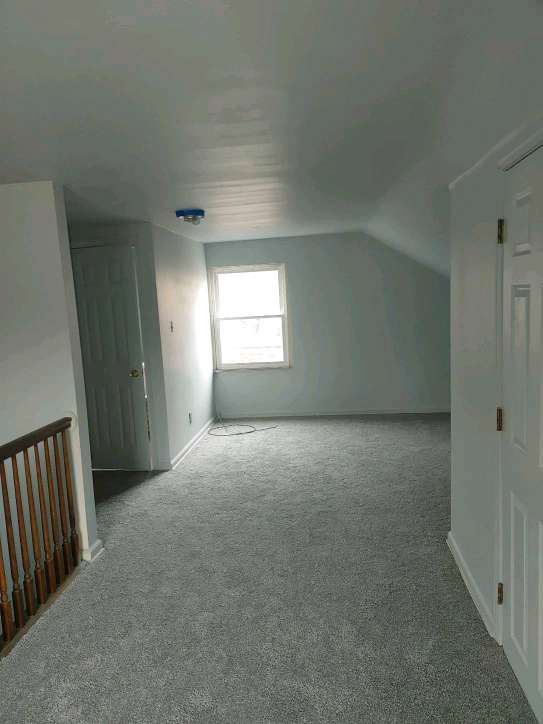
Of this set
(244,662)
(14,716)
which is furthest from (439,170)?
(14,716)

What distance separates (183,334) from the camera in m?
5.18

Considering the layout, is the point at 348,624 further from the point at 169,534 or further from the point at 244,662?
the point at 169,534

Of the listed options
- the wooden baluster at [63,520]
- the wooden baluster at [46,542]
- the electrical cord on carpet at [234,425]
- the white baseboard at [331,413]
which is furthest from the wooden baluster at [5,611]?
the white baseboard at [331,413]

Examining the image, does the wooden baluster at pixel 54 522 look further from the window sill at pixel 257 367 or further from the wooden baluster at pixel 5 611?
the window sill at pixel 257 367

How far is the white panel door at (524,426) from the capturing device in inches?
64.3

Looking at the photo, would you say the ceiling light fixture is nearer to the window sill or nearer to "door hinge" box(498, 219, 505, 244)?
"door hinge" box(498, 219, 505, 244)

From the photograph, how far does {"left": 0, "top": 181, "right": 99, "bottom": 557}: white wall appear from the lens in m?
2.84

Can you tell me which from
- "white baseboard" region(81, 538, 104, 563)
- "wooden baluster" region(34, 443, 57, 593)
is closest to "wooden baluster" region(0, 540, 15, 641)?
"wooden baluster" region(34, 443, 57, 593)

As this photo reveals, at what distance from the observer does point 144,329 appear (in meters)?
4.52

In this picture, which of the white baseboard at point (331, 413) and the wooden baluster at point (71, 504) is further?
the white baseboard at point (331, 413)

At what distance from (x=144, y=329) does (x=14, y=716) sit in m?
3.06

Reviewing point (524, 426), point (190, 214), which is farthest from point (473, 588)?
point (190, 214)

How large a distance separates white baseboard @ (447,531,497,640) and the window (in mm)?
3675

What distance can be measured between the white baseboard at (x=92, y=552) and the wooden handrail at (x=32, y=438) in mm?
747
